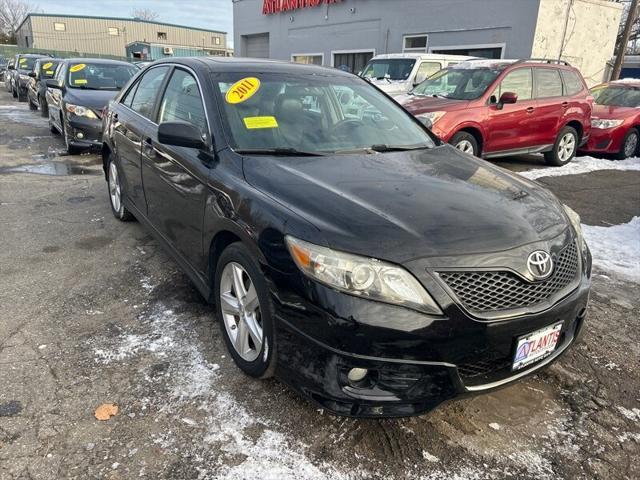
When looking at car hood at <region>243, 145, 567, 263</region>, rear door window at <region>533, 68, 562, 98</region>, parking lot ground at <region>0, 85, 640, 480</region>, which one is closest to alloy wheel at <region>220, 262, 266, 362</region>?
parking lot ground at <region>0, 85, 640, 480</region>

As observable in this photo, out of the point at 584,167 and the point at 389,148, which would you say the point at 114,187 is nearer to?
the point at 389,148

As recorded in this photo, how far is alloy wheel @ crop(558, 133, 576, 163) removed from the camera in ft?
30.2

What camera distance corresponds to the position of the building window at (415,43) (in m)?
17.6

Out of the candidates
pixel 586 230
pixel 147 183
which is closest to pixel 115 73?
pixel 147 183

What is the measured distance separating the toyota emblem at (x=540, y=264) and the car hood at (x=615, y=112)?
9.55 metres

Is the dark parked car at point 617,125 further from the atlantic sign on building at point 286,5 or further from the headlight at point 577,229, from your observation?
the atlantic sign on building at point 286,5

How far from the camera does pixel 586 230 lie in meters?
5.41

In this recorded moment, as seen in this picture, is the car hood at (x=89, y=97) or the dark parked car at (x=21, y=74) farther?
the dark parked car at (x=21, y=74)

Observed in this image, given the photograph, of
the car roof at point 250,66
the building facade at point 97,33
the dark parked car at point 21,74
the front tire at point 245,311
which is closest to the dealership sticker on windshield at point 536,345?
the front tire at point 245,311

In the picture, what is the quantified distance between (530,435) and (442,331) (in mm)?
885

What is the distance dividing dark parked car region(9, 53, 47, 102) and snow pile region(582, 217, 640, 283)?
1873cm

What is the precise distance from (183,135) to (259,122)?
47cm

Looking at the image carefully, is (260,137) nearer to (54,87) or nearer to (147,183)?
(147,183)

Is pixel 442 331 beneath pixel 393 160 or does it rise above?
beneath
